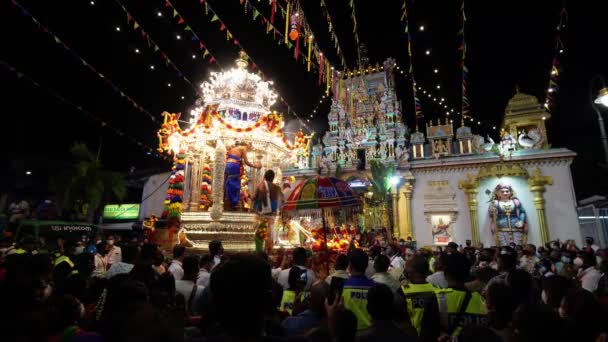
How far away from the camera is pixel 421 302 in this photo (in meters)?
3.36

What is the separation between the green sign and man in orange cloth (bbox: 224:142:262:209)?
78.3 ft

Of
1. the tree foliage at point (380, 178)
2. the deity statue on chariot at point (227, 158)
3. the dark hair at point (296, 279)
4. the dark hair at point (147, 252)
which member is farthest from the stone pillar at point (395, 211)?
the dark hair at point (147, 252)

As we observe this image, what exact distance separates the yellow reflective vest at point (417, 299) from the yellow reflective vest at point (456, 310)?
0.45 feet

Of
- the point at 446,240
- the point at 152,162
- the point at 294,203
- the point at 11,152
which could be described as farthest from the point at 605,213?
the point at 11,152

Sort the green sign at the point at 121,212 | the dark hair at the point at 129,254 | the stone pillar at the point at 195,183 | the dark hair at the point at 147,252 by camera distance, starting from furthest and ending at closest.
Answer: the green sign at the point at 121,212, the stone pillar at the point at 195,183, the dark hair at the point at 129,254, the dark hair at the point at 147,252

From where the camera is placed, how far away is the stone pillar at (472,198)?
20641 millimetres

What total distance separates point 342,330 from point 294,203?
3.71 meters

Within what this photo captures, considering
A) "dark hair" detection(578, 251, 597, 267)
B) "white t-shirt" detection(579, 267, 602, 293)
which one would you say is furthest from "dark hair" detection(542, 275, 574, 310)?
"dark hair" detection(578, 251, 597, 267)

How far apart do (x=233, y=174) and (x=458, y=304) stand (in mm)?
9147

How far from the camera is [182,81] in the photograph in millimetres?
17516

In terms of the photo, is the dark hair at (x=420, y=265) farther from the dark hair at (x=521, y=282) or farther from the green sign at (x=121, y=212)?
the green sign at (x=121, y=212)

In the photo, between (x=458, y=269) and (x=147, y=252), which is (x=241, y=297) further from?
(x=147, y=252)

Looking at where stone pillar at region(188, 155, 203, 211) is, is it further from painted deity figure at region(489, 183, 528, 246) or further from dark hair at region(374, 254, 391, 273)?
painted deity figure at region(489, 183, 528, 246)

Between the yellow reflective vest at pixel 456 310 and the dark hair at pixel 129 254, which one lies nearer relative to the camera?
the yellow reflective vest at pixel 456 310
